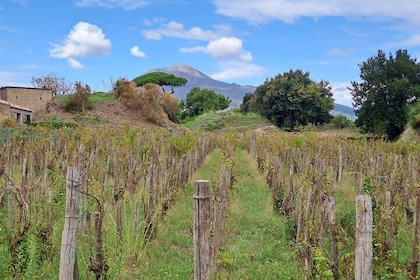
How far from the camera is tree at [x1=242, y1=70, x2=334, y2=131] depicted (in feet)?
129

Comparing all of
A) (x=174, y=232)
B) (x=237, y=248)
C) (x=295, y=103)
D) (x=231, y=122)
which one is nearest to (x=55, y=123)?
(x=231, y=122)

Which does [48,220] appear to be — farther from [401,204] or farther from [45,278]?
[401,204]

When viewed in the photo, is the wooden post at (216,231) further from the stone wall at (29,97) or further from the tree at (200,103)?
the tree at (200,103)

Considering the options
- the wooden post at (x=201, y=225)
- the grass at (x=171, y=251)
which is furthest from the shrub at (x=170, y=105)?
the wooden post at (x=201, y=225)

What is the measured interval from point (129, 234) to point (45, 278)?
1.16 metres

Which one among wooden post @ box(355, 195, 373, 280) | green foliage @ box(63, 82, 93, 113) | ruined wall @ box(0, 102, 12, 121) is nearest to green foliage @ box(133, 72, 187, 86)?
green foliage @ box(63, 82, 93, 113)

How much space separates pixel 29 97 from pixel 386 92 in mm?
28118

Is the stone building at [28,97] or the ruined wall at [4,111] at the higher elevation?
the stone building at [28,97]

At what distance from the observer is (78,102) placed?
38219 mm

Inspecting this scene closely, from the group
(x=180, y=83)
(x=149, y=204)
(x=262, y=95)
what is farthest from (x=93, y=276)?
(x=180, y=83)

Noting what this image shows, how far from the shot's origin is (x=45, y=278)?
4.87 meters

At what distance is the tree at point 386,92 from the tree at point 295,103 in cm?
505

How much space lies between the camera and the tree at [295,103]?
39469mm

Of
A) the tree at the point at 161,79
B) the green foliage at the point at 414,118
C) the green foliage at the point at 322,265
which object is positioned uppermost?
the tree at the point at 161,79
